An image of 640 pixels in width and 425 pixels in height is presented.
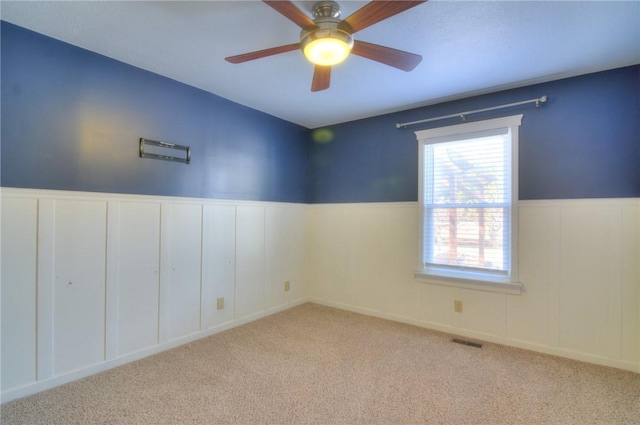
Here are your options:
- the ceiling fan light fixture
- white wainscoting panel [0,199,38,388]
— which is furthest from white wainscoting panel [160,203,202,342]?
the ceiling fan light fixture

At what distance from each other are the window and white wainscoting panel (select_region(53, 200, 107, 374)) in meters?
2.94

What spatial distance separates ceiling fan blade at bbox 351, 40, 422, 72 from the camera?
1.83 meters

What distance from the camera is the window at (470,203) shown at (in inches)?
116

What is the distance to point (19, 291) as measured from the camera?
2.05 meters

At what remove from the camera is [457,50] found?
232cm

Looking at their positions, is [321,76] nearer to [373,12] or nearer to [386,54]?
[386,54]

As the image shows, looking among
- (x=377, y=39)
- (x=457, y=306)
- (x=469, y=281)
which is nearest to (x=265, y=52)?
(x=377, y=39)

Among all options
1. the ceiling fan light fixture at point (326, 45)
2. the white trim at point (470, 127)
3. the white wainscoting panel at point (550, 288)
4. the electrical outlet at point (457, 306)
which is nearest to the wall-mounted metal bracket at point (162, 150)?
the ceiling fan light fixture at point (326, 45)

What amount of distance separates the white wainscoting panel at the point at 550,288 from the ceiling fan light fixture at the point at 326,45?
6.69ft

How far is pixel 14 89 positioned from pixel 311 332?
119 inches

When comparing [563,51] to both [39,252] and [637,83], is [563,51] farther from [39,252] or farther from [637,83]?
[39,252]

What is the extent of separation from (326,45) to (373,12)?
0.34 meters

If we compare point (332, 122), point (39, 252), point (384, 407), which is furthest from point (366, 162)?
point (39, 252)

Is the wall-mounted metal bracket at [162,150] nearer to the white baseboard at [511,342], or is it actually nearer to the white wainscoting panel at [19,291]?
the white wainscoting panel at [19,291]
